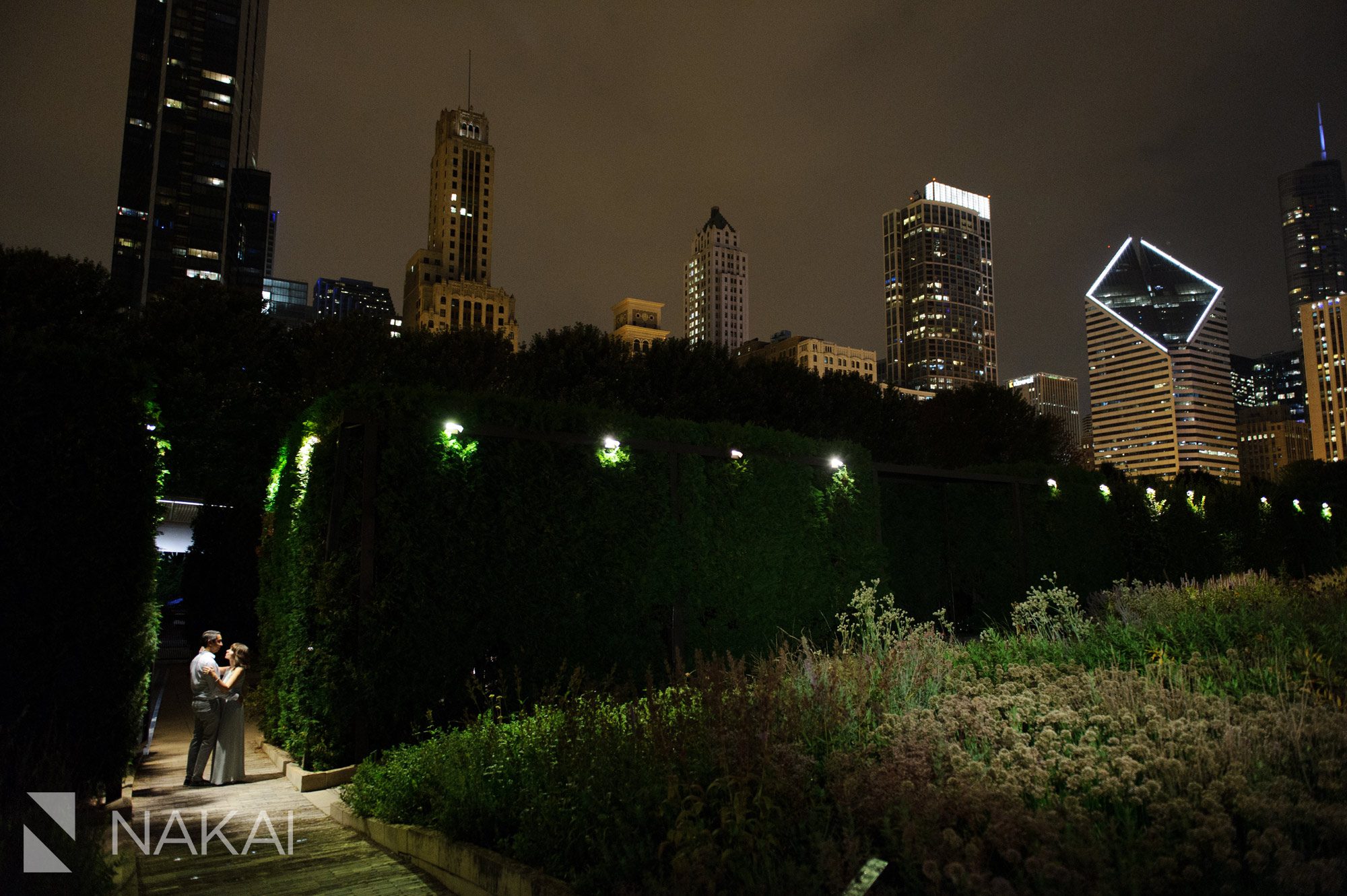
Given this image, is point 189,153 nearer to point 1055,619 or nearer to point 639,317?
point 639,317

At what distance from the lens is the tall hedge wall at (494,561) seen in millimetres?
7074

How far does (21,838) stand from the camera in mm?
3953

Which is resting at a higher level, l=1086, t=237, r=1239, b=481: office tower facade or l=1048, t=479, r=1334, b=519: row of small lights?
l=1086, t=237, r=1239, b=481: office tower facade

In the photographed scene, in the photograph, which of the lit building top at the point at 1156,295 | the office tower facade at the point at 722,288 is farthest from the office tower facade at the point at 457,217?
the lit building top at the point at 1156,295

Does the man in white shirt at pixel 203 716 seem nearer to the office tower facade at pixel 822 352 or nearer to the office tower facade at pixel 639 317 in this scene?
the office tower facade at pixel 822 352

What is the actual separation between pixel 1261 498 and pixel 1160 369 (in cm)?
19270

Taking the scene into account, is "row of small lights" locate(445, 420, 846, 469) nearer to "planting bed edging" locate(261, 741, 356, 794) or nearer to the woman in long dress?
the woman in long dress

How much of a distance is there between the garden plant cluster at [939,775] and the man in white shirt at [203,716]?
1.92 meters

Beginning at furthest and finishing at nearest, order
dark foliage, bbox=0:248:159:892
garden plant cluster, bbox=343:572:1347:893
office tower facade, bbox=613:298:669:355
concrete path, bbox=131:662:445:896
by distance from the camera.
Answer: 1. office tower facade, bbox=613:298:669:355
2. dark foliage, bbox=0:248:159:892
3. concrete path, bbox=131:662:445:896
4. garden plant cluster, bbox=343:572:1347:893

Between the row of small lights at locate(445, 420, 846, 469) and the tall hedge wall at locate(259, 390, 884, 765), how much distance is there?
79mm

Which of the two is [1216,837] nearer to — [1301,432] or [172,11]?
[172,11]

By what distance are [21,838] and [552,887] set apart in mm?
2722

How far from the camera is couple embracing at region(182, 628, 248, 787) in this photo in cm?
709

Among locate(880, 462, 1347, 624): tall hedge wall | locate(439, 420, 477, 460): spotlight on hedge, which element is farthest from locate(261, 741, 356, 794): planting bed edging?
locate(880, 462, 1347, 624): tall hedge wall
